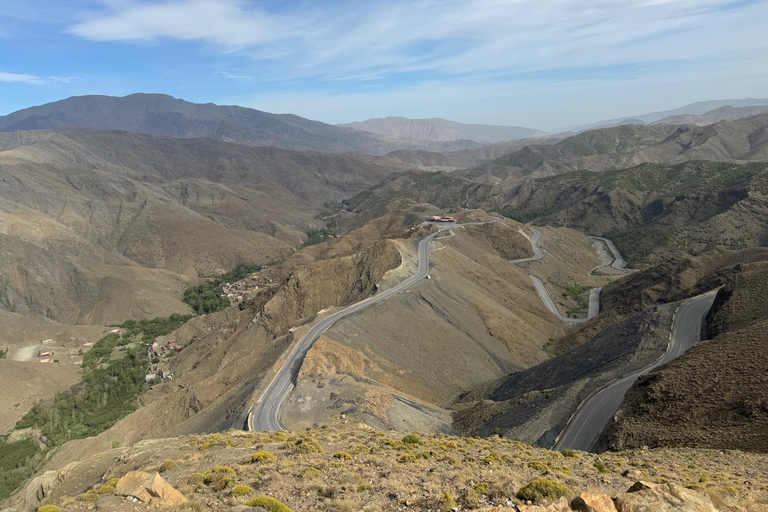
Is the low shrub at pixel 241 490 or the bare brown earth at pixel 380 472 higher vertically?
the low shrub at pixel 241 490

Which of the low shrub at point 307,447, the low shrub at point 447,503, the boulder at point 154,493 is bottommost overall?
the low shrub at point 307,447

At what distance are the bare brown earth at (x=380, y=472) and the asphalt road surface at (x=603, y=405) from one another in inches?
217

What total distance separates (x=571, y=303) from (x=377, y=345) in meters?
49.4

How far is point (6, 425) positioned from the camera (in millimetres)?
61969

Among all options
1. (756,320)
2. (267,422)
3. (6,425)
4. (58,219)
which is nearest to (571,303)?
(756,320)

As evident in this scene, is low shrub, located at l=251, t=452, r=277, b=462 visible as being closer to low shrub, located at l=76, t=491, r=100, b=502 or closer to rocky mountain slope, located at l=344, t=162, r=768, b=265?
low shrub, located at l=76, t=491, r=100, b=502

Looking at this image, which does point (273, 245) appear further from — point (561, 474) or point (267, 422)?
point (561, 474)

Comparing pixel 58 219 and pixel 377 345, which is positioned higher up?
pixel 58 219

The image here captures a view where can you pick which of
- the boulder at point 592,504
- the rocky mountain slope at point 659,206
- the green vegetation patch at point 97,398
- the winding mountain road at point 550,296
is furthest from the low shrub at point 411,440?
the rocky mountain slope at point 659,206

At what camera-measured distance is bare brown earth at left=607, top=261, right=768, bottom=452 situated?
24047 mm

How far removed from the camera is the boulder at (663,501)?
11.5 meters

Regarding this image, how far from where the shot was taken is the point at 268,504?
12500 millimetres

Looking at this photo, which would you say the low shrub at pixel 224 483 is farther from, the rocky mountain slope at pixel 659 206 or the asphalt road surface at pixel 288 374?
the rocky mountain slope at pixel 659 206

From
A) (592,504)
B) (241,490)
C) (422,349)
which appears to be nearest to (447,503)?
(592,504)
